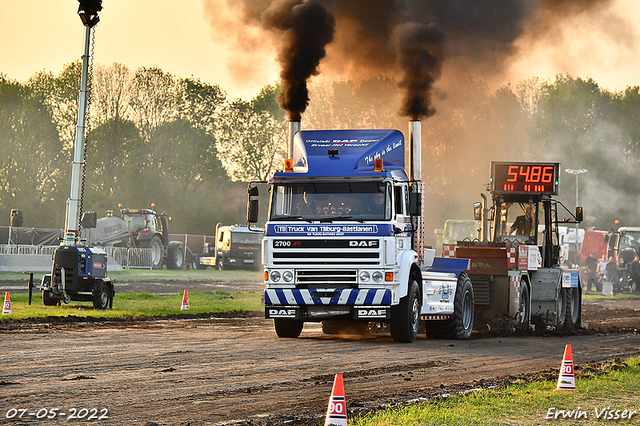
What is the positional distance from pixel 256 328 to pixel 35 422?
40.3ft

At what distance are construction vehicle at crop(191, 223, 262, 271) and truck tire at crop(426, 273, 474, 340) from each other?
135 feet

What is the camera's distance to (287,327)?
17719 millimetres

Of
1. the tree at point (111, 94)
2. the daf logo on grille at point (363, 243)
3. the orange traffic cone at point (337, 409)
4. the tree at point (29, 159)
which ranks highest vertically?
the tree at point (111, 94)

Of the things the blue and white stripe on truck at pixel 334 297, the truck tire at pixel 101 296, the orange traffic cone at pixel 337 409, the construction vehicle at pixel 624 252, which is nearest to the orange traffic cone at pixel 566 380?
the orange traffic cone at pixel 337 409

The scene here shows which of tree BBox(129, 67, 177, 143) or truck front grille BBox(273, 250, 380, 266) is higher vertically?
tree BBox(129, 67, 177, 143)

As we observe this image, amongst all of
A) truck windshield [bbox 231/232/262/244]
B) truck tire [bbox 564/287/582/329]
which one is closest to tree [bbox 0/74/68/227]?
truck windshield [bbox 231/232/262/244]

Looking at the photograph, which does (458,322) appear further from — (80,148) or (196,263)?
(196,263)

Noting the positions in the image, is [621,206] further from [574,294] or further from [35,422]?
[35,422]

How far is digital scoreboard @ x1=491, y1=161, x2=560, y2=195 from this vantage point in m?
22.5

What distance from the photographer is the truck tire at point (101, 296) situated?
23.6m

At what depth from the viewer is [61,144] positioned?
67.1 m

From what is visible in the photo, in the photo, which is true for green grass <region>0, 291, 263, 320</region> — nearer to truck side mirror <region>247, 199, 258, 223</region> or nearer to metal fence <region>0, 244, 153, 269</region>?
truck side mirror <region>247, 199, 258, 223</region>

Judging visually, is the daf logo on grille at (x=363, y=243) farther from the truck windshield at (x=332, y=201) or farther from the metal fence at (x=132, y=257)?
the metal fence at (x=132, y=257)

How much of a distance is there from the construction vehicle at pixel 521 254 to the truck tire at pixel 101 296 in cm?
918
